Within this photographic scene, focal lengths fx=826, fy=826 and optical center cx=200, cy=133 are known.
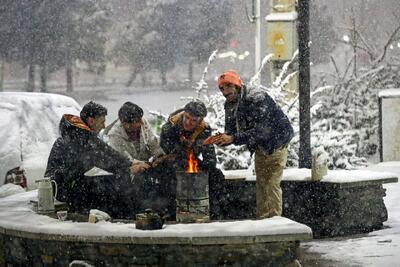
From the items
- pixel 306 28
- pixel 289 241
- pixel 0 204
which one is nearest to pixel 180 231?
pixel 289 241

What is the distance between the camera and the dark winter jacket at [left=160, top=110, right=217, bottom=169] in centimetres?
763

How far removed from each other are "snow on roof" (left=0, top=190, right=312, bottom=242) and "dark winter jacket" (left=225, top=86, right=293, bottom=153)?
1.03 m

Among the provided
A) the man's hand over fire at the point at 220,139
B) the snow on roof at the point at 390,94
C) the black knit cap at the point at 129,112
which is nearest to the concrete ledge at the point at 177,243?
the man's hand over fire at the point at 220,139

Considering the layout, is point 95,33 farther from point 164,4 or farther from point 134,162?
point 134,162

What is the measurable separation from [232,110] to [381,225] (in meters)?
2.82

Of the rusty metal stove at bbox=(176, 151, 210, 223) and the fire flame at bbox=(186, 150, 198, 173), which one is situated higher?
the fire flame at bbox=(186, 150, 198, 173)

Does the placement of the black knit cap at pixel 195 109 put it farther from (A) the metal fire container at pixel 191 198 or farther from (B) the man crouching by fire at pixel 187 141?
(A) the metal fire container at pixel 191 198

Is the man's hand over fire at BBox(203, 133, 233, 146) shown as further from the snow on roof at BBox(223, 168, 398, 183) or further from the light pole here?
the light pole

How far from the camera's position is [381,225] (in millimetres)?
9312

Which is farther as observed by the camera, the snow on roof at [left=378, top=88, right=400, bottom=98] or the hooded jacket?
the snow on roof at [left=378, top=88, right=400, bottom=98]

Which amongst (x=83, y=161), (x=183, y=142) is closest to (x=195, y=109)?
(x=183, y=142)

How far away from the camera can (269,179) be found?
25.2ft

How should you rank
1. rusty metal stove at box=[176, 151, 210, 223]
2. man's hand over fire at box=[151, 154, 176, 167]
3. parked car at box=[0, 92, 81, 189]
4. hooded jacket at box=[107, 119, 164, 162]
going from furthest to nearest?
parked car at box=[0, 92, 81, 189] < hooded jacket at box=[107, 119, 164, 162] < man's hand over fire at box=[151, 154, 176, 167] < rusty metal stove at box=[176, 151, 210, 223]

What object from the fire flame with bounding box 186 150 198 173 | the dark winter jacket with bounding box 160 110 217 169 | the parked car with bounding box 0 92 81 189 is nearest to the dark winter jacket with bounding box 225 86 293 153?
the dark winter jacket with bounding box 160 110 217 169
